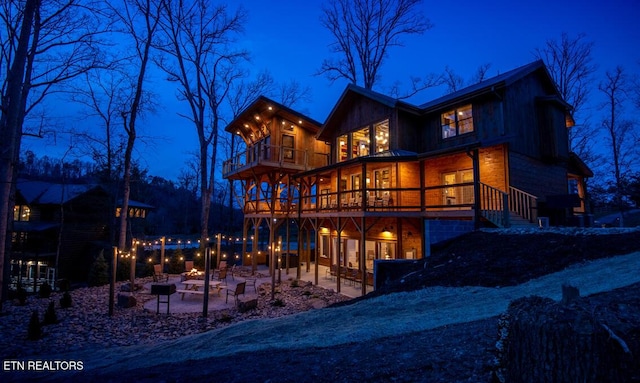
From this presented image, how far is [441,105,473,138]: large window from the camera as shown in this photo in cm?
1616

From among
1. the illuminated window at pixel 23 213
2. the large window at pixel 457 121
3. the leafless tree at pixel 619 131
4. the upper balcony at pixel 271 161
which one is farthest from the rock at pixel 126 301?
the leafless tree at pixel 619 131

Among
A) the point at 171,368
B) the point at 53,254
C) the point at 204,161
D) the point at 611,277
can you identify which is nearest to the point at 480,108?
the point at 611,277

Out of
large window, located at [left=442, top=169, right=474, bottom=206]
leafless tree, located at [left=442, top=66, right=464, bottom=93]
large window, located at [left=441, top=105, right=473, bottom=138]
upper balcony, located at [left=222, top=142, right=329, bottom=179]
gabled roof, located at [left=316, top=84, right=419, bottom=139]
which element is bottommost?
large window, located at [left=442, top=169, right=474, bottom=206]

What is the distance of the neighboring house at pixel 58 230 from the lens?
2325cm

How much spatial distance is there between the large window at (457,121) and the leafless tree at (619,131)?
16283mm

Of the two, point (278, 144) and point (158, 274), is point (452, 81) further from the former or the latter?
point (158, 274)

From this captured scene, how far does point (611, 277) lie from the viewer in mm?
5309

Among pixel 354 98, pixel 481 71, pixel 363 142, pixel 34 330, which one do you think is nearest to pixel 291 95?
pixel 354 98

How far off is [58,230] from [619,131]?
44126mm

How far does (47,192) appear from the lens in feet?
85.4

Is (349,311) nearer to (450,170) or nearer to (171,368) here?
(171,368)

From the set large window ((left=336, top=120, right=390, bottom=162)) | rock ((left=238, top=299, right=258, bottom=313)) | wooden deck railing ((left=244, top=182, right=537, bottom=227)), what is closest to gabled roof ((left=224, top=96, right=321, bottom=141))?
large window ((left=336, top=120, right=390, bottom=162))

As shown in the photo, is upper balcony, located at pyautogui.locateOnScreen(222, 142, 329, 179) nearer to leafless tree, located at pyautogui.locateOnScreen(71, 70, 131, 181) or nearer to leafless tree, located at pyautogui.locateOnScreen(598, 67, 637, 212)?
leafless tree, located at pyautogui.locateOnScreen(71, 70, 131, 181)

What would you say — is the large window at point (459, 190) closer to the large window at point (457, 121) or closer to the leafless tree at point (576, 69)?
the large window at point (457, 121)
